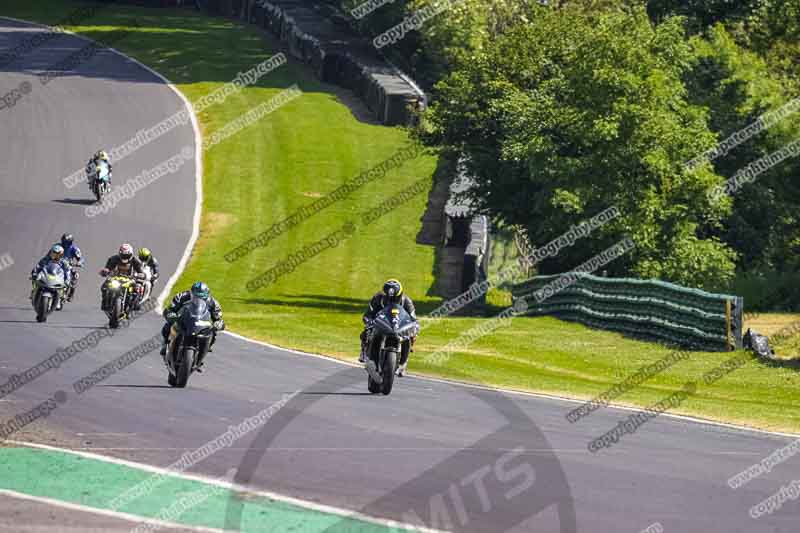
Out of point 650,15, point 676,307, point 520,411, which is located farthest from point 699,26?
point 520,411

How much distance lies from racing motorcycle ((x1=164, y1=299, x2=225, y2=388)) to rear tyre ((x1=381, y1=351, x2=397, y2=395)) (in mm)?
2341

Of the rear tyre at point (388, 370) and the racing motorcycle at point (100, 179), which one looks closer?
the rear tyre at point (388, 370)

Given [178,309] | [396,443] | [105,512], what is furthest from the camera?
[178,309]

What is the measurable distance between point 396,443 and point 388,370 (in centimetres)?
385

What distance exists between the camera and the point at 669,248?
34719 millimetres

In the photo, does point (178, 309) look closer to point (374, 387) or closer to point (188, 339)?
point (188, 339)

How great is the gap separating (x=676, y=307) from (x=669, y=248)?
703 centimetres

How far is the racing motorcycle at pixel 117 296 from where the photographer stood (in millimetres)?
24938

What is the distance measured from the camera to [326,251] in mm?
43500

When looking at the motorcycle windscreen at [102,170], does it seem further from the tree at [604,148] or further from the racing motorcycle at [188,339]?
the racing motorcycle at [188,339]

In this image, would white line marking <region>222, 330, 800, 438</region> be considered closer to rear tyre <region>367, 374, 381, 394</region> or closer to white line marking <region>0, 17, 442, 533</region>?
rear tyre <region>367, 374, 381, 394</region>

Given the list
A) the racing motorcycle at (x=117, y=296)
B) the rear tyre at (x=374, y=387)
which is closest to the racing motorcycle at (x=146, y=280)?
the racing motorcycle at (x=117, y=296)

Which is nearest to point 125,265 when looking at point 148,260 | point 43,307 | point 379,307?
point 148,260

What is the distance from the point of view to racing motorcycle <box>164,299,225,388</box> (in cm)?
1769
